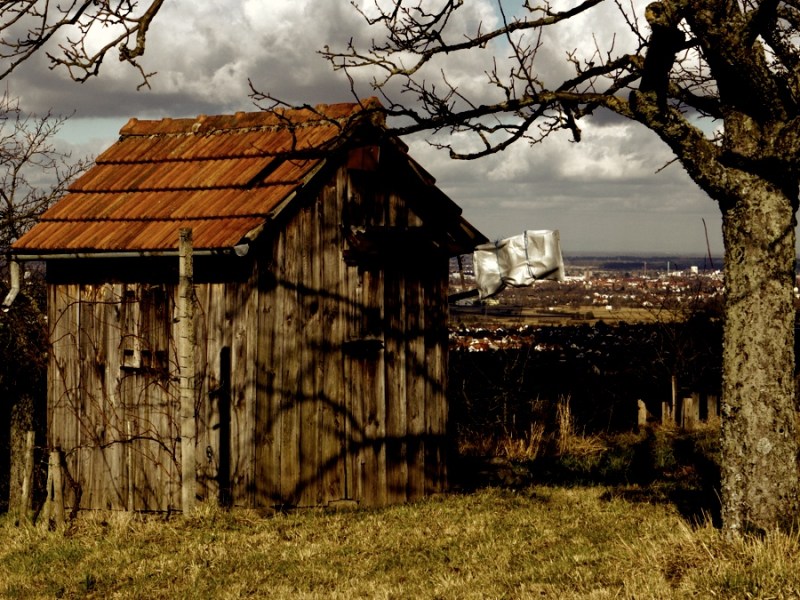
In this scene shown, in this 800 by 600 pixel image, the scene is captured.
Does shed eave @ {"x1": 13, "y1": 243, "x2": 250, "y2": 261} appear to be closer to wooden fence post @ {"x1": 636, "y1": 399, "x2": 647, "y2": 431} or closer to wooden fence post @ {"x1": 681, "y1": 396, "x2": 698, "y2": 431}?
wooden fence post @ {"x1": 636, "y1": 399, "x2": 647, "y2": 431}

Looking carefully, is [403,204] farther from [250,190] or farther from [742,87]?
[742,87]

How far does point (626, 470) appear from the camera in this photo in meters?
12.2

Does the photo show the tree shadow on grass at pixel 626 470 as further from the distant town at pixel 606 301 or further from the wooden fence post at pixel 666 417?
the distant town at pixel 606 301

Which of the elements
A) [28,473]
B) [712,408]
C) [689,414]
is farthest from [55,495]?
[712,408]

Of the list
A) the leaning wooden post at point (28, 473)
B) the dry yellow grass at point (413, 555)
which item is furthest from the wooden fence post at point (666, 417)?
the leaning wooden post at point (28, 473)

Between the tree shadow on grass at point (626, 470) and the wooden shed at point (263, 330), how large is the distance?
1232mm

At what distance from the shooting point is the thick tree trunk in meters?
6.46

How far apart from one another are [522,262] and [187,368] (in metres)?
6.78

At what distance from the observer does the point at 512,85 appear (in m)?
7.52

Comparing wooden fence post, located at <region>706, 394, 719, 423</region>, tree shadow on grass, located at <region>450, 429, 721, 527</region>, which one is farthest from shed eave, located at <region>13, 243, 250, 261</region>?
wooden fence post, located at <region>706, 394, 719, 423</region>

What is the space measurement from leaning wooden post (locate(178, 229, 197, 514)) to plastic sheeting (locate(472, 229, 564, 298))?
599cm

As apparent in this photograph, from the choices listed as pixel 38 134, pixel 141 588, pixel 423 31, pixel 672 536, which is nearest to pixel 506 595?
pixel 672 536

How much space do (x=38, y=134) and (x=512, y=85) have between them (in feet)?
34.6

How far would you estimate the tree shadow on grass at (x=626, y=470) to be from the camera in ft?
34.0
